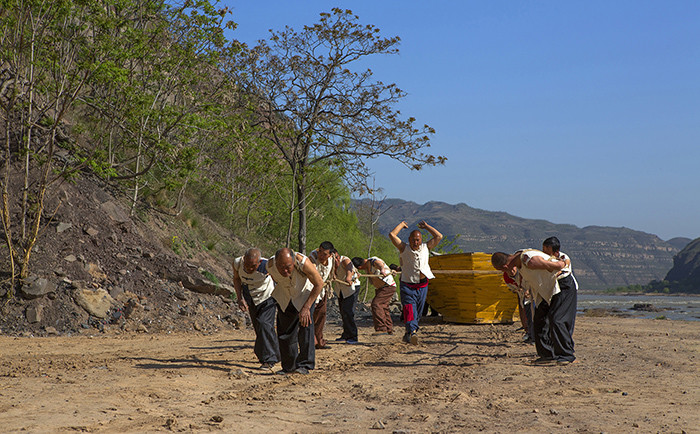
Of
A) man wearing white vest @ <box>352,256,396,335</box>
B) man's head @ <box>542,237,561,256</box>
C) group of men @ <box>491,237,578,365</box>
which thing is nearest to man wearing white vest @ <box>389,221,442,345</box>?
man wearing white vest @ <box>352,256,396,335</box>

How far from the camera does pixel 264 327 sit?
908 cm

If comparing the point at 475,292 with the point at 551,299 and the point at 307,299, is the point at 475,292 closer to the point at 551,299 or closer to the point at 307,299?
the point at 551,299

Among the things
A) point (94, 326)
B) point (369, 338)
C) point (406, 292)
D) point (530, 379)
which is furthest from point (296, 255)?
point (94, 326)

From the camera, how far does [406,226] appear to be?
40.2 ft

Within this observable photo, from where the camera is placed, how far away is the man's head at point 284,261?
325 inches

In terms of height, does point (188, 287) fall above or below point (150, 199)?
below

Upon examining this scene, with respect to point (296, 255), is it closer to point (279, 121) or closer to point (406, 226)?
point (406, 226)

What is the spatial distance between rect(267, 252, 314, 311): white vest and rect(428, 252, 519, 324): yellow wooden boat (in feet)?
28.7

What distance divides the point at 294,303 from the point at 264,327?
0.77 meters

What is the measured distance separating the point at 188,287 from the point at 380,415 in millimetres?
11730

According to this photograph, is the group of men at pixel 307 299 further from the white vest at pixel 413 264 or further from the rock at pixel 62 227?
the rock at pixel 62 227

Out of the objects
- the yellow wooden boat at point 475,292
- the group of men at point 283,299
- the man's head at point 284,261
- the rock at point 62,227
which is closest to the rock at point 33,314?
the rock at point 62,227

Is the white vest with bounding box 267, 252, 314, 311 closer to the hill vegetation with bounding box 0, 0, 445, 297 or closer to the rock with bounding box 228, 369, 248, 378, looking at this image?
the rock with bounding box 228, 369, 248, 378

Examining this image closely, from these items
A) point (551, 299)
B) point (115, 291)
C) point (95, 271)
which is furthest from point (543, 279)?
point (95, 271)
